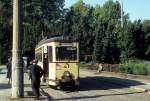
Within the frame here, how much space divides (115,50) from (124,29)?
5.91 m

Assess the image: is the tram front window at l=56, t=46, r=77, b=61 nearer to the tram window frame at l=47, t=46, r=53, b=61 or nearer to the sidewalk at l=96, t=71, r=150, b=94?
the tram window frame at l=47, t=46, r=53, b=61

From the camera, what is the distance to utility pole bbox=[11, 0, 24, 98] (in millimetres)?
23141

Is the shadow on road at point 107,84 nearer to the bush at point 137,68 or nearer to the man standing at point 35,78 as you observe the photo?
the bush at point 137,68

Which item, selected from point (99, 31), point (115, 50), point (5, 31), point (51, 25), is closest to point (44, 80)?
point (115, 50)

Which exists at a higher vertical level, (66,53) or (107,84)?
(66,53)

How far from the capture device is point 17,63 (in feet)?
76.5

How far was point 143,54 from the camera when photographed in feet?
240

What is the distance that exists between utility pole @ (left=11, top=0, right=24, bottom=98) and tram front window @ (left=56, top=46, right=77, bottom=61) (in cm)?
678

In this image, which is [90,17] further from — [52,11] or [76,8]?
[76,8]

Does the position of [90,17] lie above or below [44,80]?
above

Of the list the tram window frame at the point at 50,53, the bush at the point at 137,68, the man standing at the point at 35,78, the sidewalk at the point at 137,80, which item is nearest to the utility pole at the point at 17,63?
the man standing at the point at 35,78

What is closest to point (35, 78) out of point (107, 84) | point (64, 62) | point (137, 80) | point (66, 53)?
point (64, 62)

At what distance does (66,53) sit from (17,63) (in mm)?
7153

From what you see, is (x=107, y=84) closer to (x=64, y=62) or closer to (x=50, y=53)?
(x=50, y=53)
